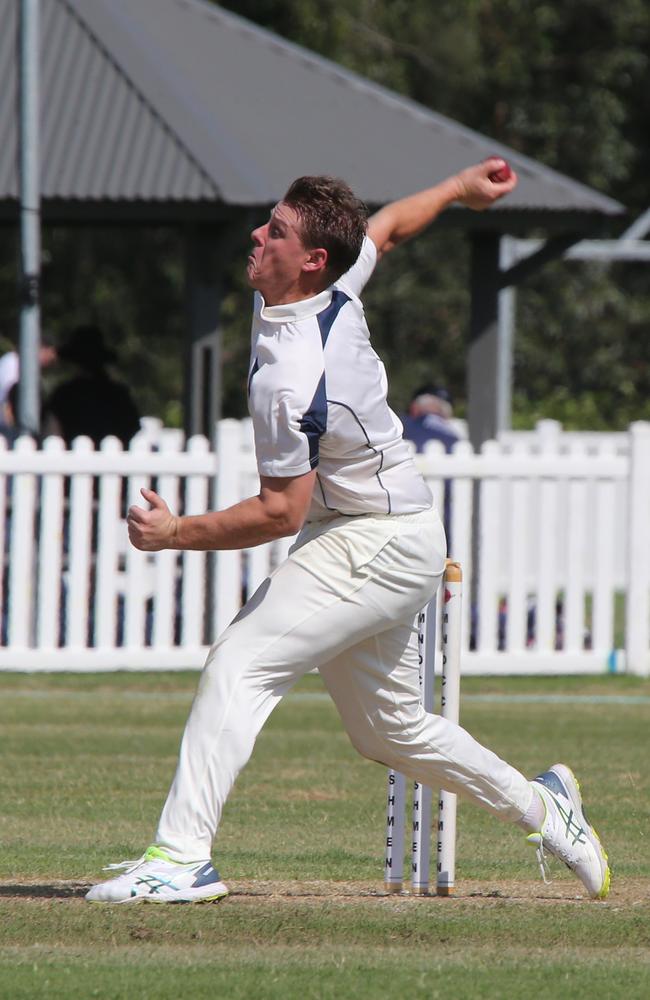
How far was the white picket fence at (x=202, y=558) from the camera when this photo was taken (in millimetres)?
11055

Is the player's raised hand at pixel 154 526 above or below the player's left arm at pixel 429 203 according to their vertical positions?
below

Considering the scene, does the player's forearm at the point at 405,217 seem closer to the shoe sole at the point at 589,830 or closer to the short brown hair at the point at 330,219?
the short brown hair at the point at 330,219

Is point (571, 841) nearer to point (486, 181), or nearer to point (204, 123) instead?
point (486, 181)

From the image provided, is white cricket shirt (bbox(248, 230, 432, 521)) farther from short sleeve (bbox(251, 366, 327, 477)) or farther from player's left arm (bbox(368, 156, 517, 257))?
player's left arm (bbox(368, 156, 517, 257))

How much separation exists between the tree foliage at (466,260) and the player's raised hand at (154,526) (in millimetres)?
25866

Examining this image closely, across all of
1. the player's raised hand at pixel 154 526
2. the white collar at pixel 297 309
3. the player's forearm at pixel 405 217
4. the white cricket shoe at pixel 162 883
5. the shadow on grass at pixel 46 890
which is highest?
the player's forearm at pixel 405 217

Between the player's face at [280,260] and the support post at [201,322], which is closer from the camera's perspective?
the player's face at [280,260]

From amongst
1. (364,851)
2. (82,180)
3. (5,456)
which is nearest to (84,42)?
(82,180)

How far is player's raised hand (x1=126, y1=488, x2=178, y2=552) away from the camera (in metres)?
4.82

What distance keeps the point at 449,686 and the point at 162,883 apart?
1015 mm

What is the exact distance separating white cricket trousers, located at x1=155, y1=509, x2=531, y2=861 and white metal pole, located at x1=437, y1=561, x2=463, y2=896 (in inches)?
6.9

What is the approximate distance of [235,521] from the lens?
4824 mm

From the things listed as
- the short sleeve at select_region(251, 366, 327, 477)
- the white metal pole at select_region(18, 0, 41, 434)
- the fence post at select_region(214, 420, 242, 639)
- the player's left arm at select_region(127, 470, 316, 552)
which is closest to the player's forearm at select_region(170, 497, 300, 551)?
the player's left arm at select_region(127, 470, 316, 552)

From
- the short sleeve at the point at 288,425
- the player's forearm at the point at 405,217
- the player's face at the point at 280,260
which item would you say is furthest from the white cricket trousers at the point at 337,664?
the player's forearm at the point at 405,217
